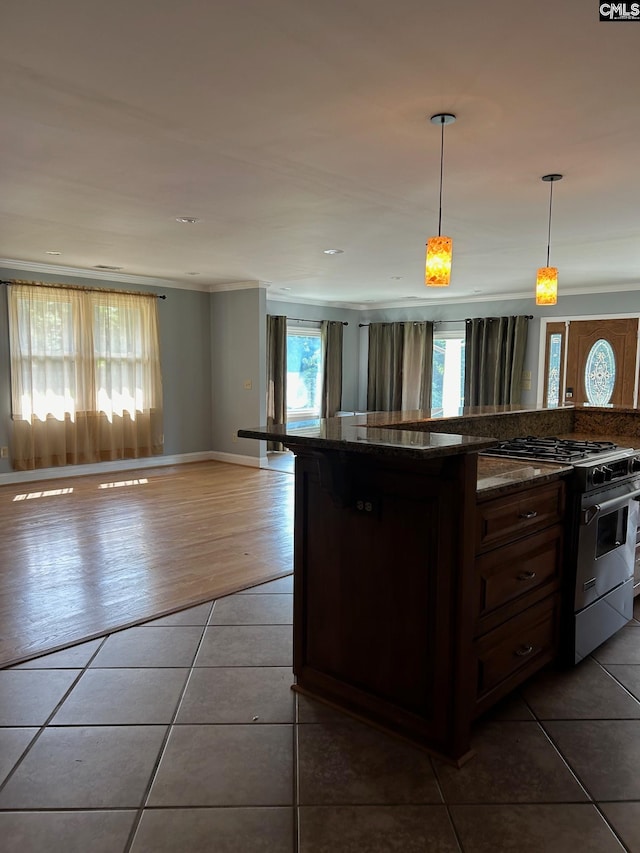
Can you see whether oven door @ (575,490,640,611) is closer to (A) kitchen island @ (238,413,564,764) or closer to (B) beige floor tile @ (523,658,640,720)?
(A) kitchen island @ (238,413,564,764)

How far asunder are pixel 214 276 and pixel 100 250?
5.82 feet

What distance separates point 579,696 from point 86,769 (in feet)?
6.02

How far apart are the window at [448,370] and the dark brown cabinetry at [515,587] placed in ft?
23.0

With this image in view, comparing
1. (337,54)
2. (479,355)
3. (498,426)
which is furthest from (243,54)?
(479,355)

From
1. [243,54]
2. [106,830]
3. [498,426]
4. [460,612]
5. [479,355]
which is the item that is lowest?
[106,830]

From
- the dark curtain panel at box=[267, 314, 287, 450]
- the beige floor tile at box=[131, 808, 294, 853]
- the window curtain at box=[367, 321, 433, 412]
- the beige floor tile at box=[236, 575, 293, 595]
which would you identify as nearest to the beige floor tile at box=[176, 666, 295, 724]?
the beige floor tile at box=[131, 808, 294, 853]

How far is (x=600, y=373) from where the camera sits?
300 inches

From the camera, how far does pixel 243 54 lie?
2.02 meters

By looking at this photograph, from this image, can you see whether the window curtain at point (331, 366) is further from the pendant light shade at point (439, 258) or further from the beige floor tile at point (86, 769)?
the beige floor tile at point (86, 769)

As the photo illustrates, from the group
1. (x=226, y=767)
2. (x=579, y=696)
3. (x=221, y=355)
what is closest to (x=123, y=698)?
(x=226, y=767)

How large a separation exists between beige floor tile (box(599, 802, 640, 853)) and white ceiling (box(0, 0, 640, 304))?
2363mm

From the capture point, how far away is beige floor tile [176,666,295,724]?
219 cm

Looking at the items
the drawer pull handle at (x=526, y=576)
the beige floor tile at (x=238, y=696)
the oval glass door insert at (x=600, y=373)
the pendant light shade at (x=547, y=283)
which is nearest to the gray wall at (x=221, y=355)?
the oval glass door insert at (x=600, y=373)

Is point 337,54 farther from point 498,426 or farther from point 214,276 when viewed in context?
point 214,276
